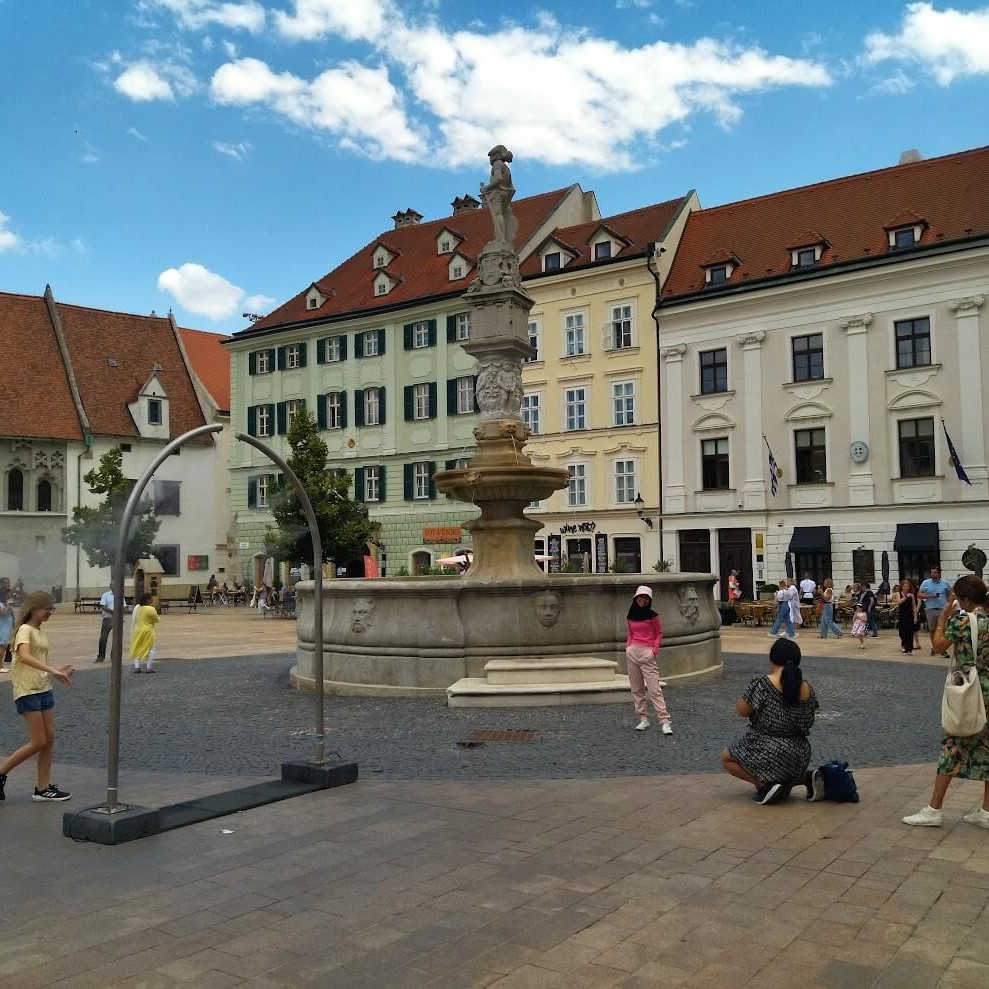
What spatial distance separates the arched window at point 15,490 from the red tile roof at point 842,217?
32.5 meters

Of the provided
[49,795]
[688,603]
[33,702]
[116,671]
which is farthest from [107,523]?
[116,671]

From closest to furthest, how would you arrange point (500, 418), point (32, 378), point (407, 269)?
point (500, 418)
point (407, 269)
point (32, 378)

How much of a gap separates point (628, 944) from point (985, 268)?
3361 cm

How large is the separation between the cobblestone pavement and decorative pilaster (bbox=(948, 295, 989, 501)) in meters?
19.2

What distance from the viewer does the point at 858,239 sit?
3694 centimetres

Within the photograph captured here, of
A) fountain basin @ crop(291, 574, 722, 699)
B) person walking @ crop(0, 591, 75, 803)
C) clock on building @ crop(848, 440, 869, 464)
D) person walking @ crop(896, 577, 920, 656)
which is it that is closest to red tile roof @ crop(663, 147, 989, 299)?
clock on building @ crop(848, 440, 869, 464)

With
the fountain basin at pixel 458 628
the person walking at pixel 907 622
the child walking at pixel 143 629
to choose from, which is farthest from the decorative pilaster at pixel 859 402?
the child walking at pixel 143 629

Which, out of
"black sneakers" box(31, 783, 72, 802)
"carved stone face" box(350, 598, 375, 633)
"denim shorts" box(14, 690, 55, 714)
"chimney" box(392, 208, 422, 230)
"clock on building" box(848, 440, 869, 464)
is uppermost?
"chimney" box(392, 208, 422, 230)

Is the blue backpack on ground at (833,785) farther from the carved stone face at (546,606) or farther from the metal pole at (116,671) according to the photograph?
the carved stone face at (546,606)

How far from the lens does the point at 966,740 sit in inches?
263

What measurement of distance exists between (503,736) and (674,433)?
3040 cm

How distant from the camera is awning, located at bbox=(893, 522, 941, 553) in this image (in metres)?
33.2

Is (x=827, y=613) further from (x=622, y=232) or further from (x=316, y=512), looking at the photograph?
(x=622, y=232)

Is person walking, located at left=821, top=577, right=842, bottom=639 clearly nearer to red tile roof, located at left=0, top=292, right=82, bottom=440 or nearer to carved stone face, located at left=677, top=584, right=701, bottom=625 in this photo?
carved stone face, located at left=677, top=584, right=701, bottom=625
